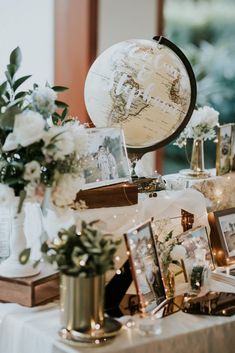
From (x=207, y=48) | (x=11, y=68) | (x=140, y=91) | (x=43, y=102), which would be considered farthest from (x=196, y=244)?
(x=207, y=48)

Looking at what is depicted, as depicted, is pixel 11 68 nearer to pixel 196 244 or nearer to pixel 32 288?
pixel 32 288

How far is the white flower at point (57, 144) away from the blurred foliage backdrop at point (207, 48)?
2680mm

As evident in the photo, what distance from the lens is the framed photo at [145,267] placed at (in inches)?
90.7

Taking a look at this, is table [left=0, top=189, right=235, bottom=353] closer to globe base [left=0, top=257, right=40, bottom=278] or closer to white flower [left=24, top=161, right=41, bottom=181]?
globe base [left=0, top=257, right=40, bottom=278]

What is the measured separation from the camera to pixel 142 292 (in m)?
2.35

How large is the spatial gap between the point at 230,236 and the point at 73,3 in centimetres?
164

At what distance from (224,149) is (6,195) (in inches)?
58.7

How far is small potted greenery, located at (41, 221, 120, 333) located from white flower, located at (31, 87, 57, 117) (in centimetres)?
40

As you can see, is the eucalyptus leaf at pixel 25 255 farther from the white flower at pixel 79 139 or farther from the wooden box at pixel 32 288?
the white flower at pixel 79 139

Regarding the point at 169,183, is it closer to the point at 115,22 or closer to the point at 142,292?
the point at 142,292

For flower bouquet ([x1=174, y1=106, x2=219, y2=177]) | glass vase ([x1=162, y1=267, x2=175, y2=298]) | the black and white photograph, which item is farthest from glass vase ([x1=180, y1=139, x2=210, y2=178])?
glass vase ([x1=162, y1=267, x2=175, y2=298])

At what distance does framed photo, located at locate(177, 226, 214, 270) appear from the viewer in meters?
2.64

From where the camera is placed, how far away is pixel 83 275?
2080mm

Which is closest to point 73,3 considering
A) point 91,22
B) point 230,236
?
point 91,22
